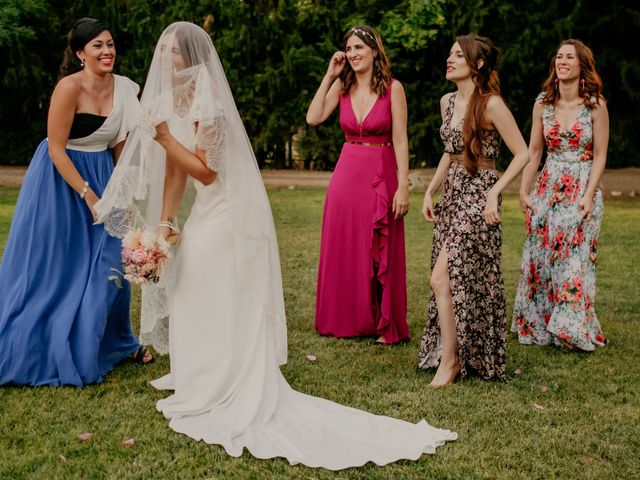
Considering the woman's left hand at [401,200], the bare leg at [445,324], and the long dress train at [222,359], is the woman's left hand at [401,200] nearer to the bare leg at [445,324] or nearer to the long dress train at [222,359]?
the bare leg at [445,324]

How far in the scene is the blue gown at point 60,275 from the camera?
488 centimetres

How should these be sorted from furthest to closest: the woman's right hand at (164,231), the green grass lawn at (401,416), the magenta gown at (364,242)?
the magenta gown at (364,242) → the woman's right hand at (164,231) → the green grass lawn at (401,416)

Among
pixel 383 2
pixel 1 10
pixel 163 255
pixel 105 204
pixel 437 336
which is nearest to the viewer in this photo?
pixel 163 255

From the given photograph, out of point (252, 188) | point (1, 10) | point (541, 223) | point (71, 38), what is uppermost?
point (1, 10)

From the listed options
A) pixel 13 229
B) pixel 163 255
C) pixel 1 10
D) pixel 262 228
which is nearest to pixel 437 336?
pixel 262 228

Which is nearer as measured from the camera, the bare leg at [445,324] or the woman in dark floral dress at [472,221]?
the woman in dark floral dress at [472,221]

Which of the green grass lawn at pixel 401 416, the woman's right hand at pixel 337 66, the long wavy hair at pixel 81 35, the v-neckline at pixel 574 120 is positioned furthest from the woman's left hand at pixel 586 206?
the long wavy hair at pixel 81 35

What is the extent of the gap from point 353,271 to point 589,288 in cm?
183

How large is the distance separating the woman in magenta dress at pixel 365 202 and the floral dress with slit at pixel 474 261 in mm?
1023

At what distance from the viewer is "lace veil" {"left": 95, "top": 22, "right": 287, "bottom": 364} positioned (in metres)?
4.11

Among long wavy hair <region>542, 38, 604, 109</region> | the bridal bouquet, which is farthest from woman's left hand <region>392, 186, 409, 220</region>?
the bridal bouquet

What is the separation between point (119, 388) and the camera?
4.86 m

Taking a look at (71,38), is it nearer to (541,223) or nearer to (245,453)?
(245,453)

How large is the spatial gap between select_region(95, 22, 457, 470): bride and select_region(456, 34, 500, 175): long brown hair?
1396 mm
